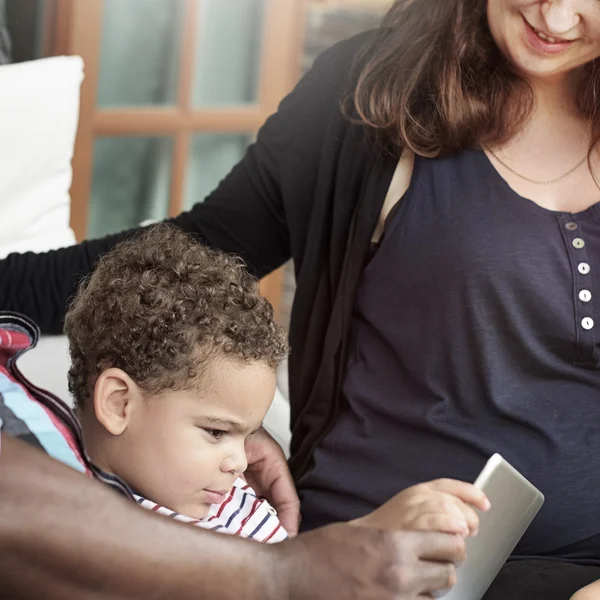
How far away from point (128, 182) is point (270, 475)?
1923 millimetres

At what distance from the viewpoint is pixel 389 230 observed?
139 cm

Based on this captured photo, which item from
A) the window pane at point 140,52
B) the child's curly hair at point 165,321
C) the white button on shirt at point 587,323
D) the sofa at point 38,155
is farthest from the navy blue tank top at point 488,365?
the window pane at point 140,52

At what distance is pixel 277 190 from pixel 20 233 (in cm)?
36

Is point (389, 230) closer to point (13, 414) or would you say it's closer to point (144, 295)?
point (144, 295)

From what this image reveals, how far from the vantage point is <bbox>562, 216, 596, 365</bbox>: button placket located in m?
1.32

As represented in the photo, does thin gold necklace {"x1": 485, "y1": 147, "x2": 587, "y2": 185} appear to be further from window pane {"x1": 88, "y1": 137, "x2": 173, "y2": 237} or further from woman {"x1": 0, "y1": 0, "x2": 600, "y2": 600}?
window pane {"x1": 88, "y1": 137, "x2": 173, "y2": 237}

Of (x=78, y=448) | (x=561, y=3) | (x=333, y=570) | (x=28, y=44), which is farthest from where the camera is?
(x=28, y=44)

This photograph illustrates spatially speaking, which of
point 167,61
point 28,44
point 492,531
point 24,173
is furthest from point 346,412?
point 167,61

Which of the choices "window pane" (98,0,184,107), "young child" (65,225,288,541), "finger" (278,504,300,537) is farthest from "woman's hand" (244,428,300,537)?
"window pane" (98,0,184,107)

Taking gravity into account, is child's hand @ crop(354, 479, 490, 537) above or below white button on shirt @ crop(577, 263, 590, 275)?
below

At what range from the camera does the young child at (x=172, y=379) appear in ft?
3.67

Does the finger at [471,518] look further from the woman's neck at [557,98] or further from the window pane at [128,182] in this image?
the window pane at [128,182]

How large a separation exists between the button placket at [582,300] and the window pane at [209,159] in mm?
2027

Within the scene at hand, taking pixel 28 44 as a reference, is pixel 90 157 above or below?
below
